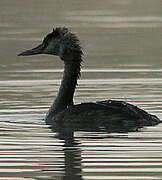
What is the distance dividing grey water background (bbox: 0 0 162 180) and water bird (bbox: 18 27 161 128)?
279mm

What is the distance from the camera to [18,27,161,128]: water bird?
1658 centimetres

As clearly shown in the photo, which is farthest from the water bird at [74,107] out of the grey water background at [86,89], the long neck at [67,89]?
the grey water background at [86,89]

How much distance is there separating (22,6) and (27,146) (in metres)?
26.3

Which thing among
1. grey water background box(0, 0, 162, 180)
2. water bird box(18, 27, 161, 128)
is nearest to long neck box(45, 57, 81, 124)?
water bird box(18, 27, 161, 128)

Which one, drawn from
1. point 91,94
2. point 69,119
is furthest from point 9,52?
point 69,119

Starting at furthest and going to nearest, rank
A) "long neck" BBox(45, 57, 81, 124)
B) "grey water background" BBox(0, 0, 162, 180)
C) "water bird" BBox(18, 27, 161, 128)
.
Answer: "long neck" BBox(45, 57, 81, 124) → "water bird" BBox(18, 27, 161, 128) → "grey water background" BBox(0, 0, 162, 180)

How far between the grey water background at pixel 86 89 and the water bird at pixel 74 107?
0.92 feet

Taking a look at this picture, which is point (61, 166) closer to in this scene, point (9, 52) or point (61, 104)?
point (61, 104)

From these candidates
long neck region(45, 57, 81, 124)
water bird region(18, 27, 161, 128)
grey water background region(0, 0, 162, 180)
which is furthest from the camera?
long neck region(45, 57, 81, 124)

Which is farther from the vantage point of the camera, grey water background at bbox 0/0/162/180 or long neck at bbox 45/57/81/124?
long neck at bbox 45/57/81/124

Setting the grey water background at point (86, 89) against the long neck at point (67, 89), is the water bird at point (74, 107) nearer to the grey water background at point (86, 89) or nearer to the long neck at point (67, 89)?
the long neck at point (67, 89)

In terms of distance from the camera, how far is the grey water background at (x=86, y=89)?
13.4 metres

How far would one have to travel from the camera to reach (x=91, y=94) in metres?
19.2

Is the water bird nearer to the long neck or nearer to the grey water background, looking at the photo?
the long neck
